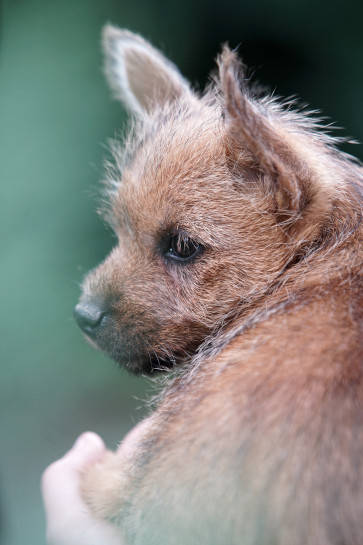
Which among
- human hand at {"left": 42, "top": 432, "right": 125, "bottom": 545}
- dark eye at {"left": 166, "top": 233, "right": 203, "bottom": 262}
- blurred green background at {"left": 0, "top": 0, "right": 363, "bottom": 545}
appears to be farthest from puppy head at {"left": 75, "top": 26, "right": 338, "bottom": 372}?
blurred green background at {"left": 0, "top": 0, "right": 363, "bottom": 545}

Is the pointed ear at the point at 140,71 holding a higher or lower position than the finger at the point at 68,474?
higher

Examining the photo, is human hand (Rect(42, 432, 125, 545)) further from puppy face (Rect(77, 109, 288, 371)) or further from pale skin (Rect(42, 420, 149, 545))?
puppy face (Rect(77, 109, 288, 371))

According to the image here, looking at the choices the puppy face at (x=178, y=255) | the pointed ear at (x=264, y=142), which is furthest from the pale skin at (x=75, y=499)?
the pointed ear at (x=264, y=142)

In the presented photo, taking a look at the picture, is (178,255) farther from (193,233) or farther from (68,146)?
(68,146)

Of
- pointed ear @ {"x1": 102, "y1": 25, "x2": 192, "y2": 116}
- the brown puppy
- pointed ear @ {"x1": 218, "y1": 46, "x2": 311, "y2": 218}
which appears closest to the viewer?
the brown puppy

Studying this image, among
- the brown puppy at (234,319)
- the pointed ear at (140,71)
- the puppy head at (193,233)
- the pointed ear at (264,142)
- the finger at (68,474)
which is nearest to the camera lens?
the brown puppy at (234,319)

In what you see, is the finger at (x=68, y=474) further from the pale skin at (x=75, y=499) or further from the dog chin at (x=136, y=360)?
the dog chin at (x=136, y=360)

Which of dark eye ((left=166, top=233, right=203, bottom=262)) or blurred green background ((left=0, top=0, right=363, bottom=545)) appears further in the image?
blurred green background ((left=0, top=0, right=363, bottom=545))
